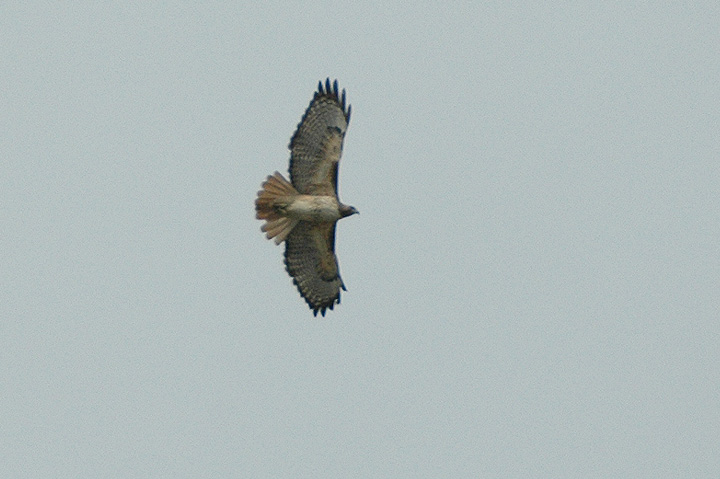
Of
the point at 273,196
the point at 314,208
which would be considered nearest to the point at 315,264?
the point at 314,208

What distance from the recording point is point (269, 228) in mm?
21484

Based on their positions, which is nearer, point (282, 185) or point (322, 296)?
point (282, 185)

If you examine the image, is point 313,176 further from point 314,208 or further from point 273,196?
point 273,196

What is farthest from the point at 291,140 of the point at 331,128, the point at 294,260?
the point at 294,260

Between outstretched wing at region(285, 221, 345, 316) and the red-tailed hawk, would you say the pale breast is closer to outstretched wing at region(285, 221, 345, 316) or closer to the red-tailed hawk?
the red-tailed hawk

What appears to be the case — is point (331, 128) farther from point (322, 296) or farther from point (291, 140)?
point (322, 296)

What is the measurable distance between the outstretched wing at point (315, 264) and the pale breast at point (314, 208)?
526 mm

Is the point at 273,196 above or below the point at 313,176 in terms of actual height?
below

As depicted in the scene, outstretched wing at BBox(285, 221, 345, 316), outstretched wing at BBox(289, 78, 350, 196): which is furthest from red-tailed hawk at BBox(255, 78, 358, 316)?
outstretched wing at BBox(285, 221, 345, 316)

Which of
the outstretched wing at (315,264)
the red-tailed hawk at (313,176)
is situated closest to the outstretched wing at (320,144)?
the red-tailed hawk at (313,176)

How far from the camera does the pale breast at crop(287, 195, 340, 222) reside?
21141 millimetres

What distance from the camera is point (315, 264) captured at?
22.4 metres

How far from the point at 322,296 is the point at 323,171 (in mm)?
2405

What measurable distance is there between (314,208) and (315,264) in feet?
4.87
